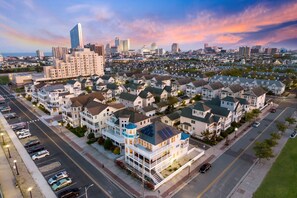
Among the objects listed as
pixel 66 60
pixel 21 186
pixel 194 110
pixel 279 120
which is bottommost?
pixel 21 186

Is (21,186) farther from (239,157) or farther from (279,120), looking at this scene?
(279,120)

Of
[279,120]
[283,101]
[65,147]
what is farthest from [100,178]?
[283,101]

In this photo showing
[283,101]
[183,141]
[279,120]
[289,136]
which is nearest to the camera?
[183,141]

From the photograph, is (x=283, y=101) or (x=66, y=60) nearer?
(x=283, y=101)

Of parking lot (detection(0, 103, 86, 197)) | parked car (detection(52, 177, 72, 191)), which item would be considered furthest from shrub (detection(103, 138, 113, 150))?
parked car (detection(52, 177, 72, 191))

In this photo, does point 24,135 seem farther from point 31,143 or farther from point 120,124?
point 120,124

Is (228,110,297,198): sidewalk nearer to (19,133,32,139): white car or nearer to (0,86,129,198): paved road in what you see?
(0,86,129,198): paved road

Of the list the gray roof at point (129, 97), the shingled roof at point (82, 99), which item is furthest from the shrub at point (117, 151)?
the gray roof at point (129, 97)
